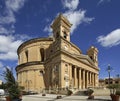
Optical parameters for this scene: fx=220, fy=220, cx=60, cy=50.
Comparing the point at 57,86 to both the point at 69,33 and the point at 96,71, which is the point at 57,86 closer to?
the point at 69,33

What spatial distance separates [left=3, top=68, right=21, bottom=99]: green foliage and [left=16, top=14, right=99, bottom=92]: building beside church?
3155 cm

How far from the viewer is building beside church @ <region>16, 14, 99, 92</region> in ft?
189

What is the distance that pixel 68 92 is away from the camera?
47.0 meters

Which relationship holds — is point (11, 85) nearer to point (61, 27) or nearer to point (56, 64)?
point (56, 64)

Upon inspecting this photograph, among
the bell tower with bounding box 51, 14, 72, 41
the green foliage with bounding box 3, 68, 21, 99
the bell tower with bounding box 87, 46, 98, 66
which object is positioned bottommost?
the green foliage with bounding box 3, 68, 21, 99

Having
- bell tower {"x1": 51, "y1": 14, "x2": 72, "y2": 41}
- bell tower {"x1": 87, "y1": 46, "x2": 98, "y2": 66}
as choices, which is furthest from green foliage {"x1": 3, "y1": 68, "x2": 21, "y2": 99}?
bell tower {"x1": 87, "y1": 46, "x2": 98, "y2": 66}

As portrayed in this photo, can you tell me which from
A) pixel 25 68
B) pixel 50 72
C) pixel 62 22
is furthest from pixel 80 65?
pixel 25 68

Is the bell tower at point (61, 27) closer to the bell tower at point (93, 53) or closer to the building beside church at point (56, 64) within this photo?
the building beside church at point (56, 64)

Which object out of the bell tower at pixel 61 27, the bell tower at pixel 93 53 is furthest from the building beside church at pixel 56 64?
the bell tower at pixel 93 53

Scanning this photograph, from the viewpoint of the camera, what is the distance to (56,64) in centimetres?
5847

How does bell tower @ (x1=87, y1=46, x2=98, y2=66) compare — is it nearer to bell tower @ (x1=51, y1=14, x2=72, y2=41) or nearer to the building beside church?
the building beside church

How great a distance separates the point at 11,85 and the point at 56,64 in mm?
35105

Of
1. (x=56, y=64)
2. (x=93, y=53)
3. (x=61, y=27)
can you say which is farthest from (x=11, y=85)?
(x=93, y=53)

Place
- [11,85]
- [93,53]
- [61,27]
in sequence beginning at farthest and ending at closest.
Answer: [93,53], [61,27], [11,85]
